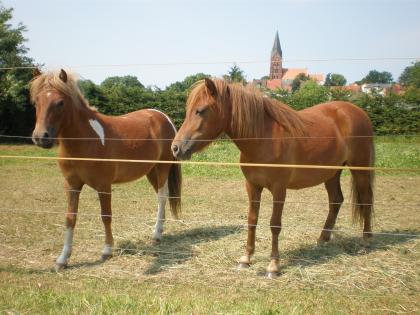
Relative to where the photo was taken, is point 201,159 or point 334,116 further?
point 201,159

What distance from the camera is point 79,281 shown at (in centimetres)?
383

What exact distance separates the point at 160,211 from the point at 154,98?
35.1 ft

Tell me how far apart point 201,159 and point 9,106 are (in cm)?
1142

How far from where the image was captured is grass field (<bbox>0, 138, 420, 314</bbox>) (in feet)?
10.4

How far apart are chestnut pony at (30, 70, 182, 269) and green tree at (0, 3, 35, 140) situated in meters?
14.4

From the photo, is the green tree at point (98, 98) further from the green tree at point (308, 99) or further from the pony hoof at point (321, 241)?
the pony hoof at point (321, 241)

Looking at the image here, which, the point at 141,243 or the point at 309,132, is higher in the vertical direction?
the point at 309,132

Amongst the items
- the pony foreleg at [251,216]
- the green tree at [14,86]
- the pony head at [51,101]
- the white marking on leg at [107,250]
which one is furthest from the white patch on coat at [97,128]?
the green tree at [14,86]

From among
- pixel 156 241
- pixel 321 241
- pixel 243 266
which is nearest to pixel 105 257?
pixel 156 241

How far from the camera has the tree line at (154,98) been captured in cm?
777

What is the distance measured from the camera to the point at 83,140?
4297 mm

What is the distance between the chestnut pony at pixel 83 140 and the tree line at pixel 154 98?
47cm

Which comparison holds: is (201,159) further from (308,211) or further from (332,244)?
(332,244)

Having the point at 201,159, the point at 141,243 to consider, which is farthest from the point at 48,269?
the point at 201,159
